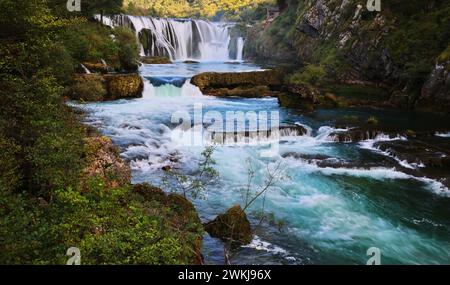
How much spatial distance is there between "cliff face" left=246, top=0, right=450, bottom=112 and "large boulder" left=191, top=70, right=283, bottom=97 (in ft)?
12.4

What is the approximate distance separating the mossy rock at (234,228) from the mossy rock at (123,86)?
58.3ft

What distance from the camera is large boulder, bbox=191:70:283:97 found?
30656mm

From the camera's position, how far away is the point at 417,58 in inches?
1099

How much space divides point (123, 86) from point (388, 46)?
19.5 m


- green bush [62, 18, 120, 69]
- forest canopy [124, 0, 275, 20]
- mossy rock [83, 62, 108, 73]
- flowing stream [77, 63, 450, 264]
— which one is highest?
forest canopy [124, 0, 275, 20]

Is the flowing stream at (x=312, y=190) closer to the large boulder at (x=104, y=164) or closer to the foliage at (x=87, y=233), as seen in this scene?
the large boulder at (x=104, y=164)

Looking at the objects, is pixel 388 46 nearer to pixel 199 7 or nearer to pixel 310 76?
pixel 310 76

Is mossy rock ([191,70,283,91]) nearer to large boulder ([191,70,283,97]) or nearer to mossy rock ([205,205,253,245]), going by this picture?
large boulder ([191,70,283,97])

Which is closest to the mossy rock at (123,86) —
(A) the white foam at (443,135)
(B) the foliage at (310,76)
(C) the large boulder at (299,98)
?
(C) the large boulder at (299,98)

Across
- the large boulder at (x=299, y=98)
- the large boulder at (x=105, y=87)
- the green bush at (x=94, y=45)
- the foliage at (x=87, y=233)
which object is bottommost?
the foliage at (x=87, y=233)

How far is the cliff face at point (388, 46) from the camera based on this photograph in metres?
26.9

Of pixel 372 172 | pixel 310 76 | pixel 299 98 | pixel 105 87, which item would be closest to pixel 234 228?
pixel 372 172

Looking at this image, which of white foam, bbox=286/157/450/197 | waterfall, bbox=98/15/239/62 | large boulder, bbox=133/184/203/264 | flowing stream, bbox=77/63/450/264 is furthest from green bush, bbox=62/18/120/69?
large boulder, bbox=133/184/203/264

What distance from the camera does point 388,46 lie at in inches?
1195
